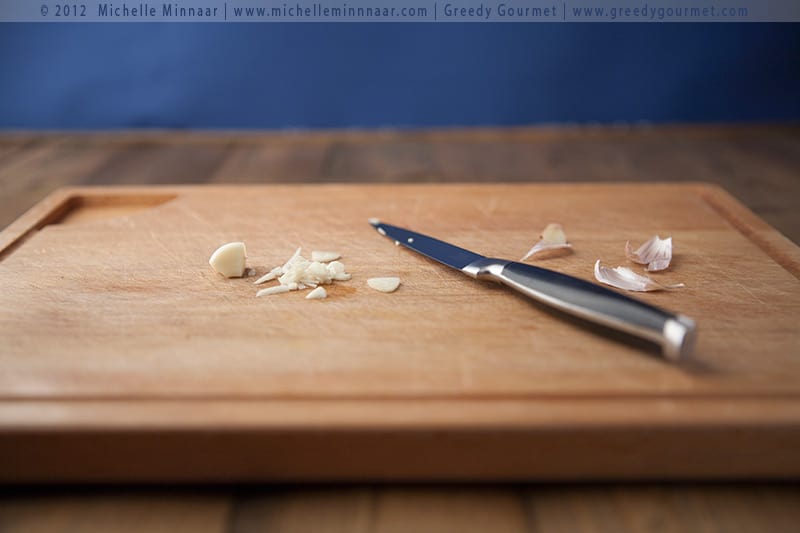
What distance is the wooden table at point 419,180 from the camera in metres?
0.66

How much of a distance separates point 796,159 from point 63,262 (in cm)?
164

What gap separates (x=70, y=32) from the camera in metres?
2.26

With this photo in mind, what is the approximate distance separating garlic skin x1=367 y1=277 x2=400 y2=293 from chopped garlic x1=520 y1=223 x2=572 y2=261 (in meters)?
0.20

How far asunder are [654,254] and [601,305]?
274 millimetres

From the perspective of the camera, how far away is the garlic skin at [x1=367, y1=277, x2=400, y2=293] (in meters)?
0.92

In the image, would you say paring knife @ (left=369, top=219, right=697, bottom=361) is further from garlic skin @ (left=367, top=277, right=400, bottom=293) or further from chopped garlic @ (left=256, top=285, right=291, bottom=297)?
chopped garlic @ (left=256, top=285, right=291, bottom=297)

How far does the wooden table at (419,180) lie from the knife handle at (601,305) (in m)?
0.13

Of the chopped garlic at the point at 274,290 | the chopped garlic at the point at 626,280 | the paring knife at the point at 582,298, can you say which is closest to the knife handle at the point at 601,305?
the paring knife at the point at 582,298

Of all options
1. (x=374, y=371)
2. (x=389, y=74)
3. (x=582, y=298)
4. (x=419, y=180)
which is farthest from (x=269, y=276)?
(x=389, y=74)

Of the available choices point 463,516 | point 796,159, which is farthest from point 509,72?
point 463,516

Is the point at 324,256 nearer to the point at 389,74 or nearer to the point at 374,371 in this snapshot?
the point at 374,371

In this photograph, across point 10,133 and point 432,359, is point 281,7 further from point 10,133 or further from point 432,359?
point 432,359

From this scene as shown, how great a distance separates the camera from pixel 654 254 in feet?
3.29

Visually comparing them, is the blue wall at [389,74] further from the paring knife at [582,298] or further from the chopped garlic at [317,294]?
the chopped garlic at [317,294]
